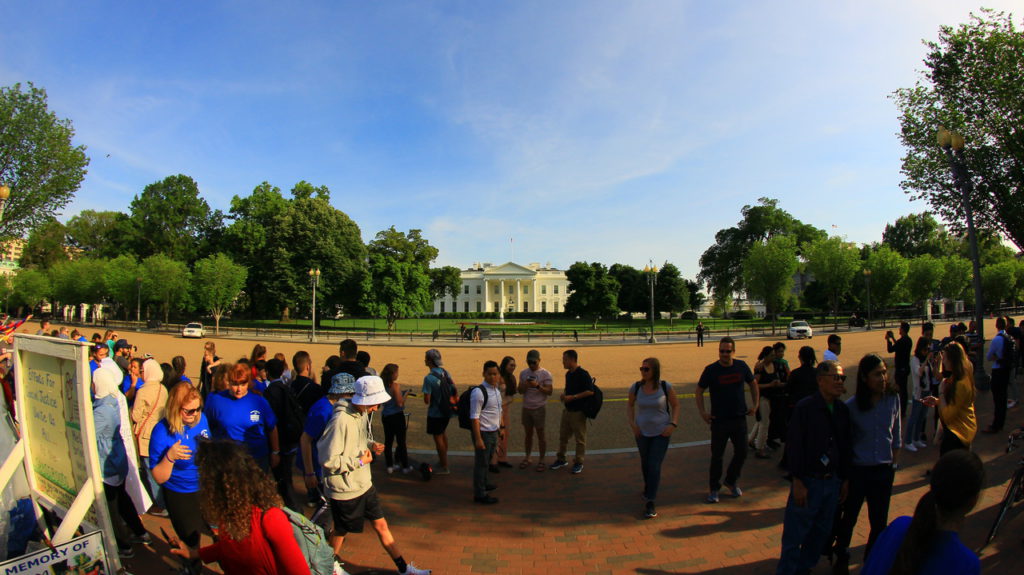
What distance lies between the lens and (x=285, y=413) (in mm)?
4887

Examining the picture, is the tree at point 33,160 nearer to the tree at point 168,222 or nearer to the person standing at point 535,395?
the person standing at point 535,395

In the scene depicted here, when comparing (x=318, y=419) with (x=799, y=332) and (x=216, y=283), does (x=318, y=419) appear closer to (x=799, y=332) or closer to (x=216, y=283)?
A: (x=799, y=332)

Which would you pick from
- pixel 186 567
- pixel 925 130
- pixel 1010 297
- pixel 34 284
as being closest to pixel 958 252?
pixel 1010 297

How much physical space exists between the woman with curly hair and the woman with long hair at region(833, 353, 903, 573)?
425 centimetres

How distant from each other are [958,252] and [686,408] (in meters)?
92.2

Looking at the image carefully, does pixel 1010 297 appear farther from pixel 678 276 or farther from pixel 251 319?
pixel 251 319

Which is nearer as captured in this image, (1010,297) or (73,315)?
(1010,297)

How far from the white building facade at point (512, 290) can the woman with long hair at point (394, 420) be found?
9119 cm

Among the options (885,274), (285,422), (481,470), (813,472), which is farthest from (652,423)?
(885,274)

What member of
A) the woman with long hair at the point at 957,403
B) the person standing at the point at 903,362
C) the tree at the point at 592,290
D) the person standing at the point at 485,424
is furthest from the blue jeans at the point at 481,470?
the tree at the point at 592,290

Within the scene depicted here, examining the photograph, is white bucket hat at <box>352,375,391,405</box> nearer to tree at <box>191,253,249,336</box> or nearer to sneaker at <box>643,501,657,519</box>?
sneaker at <box>643,501,657,519</box>

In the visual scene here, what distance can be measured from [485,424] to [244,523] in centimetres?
363

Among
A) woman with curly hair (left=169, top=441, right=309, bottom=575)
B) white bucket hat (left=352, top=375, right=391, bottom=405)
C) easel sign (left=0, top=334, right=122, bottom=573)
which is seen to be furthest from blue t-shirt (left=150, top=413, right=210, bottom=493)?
woman with curly hair (left=169, top=441, right=309, bottom=575)

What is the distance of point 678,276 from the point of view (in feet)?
210
